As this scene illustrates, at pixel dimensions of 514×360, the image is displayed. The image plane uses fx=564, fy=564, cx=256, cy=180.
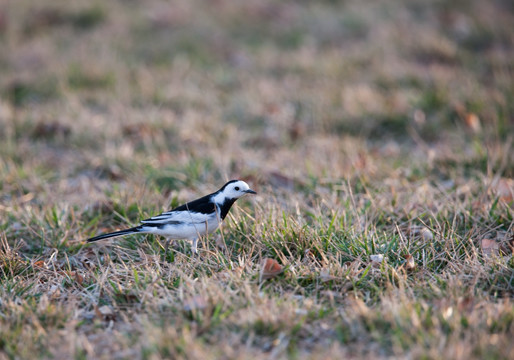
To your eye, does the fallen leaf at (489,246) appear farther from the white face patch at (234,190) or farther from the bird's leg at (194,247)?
the bird's leg at (194,247)

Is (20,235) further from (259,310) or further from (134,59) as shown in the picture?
(134,59)

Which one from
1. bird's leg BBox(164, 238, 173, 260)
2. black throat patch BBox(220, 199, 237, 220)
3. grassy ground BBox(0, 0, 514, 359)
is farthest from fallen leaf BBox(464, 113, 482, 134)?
bird's leg BBox(164, 238, 173, 260)

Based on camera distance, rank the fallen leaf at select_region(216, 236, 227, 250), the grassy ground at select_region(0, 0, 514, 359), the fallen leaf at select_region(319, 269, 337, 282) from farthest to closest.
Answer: the fallen leaf at select_region(216, 236, 227, 250), the fallen leaf at select_region(319, 269, 337, 282), the grassy ground at select_region(0, 0, 514, 359)

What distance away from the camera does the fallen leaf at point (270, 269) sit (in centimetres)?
370

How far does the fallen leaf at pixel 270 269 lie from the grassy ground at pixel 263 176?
2.0 inches

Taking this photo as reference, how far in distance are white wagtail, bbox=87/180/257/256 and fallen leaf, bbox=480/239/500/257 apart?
5.98ft

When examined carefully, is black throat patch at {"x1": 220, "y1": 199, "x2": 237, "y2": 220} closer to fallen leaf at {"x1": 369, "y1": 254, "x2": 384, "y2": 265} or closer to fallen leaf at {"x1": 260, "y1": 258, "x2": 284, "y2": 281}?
fallen leaf at {"x1": 260, "y1": 258, "x2": 284, "y2": 281}

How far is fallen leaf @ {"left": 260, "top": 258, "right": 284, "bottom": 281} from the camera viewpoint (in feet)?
12.1

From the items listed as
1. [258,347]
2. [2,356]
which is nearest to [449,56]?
[258,347]

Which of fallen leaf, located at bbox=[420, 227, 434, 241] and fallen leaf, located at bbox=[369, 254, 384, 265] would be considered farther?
fallen leaf, located at bbox=[420, 227, 434, 241]

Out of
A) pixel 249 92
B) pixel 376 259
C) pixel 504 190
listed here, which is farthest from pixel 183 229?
pixel 249 92

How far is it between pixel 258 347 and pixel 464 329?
111 cm

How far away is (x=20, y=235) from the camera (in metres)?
4.73

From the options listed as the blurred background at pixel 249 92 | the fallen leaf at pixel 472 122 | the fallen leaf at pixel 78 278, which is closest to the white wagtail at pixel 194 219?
the fallen leaf at pixel 78 278
